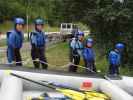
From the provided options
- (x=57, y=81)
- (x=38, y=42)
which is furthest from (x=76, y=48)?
(x=57, y=81)

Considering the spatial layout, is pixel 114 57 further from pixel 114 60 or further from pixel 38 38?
pixel 38 38

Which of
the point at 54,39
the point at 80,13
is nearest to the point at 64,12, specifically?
the point at 80,13

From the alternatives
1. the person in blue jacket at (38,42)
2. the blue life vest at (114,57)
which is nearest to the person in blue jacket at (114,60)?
the blue life vest at (114,57)

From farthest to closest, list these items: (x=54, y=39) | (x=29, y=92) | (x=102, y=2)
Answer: (x=54, y=39) < (x=102, y=2) < (x=29, y=92)

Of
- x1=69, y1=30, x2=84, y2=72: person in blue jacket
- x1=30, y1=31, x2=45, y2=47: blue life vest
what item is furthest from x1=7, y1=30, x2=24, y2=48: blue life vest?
x1=69, y1=30, x2=84, y2=72: person in blue jacket

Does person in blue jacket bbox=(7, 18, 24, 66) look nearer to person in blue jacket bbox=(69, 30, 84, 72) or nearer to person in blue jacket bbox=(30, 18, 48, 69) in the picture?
person in blue jacket bbox=(30, 18, 48, 69)

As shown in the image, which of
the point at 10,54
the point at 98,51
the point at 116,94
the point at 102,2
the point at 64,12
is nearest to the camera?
the point at 116,94

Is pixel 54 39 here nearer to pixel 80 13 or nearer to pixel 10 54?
pixel 80 13

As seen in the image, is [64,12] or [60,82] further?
[64,12]

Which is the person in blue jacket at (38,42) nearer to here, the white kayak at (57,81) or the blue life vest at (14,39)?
the blue life vest at (14,39)

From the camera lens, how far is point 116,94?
886 cm

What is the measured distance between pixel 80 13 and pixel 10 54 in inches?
538

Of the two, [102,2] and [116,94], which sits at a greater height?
[102,2]

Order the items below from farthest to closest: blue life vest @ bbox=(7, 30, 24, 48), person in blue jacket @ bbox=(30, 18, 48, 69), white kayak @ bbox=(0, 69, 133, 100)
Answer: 1. person in blue jacket @ bbox=(30, 18, 48, 69)
2. blue life vest @ bbox=(7, 30, 24, 48)
3. white kayak @ bbox=(0, 69, 133, 100)
